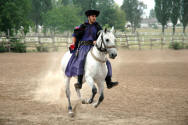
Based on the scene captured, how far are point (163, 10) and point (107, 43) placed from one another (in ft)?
173

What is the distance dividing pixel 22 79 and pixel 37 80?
2.22 ft

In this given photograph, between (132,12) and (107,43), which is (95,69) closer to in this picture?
(107,43)

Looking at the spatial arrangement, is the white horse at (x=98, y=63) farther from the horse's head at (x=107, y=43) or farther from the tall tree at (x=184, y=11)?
the tall tree at (x=184, y=11)

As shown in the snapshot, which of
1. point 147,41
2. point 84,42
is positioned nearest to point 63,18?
point 147,41

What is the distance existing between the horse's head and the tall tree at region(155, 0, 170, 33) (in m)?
51.6

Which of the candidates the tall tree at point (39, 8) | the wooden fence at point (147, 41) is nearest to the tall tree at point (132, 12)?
the tall tree at point (39, 8)

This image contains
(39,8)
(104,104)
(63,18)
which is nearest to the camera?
(104,104)

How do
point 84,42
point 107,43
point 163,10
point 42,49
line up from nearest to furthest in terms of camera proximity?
point 107,43, point 84,42, point 42,49, point 163,10

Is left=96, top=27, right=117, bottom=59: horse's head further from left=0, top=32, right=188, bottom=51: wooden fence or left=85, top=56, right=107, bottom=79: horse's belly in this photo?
left=0, top=32, right=188, bottom=51: wooden fence

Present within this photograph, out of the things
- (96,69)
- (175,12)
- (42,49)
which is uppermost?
(175,12)

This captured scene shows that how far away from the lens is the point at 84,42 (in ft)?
22.0

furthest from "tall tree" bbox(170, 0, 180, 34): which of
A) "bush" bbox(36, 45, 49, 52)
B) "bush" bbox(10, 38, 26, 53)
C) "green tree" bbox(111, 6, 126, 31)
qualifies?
"bush" bbox(10, 38, 26, 53)

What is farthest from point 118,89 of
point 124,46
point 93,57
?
point 124,46

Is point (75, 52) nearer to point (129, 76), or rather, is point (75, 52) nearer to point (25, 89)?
point (25, 89)
